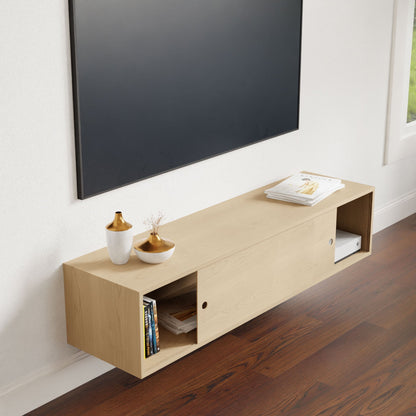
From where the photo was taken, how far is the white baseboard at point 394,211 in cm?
419

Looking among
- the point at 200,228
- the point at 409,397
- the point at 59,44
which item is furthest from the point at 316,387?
the point at 59,44

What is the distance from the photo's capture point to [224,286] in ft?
8.66

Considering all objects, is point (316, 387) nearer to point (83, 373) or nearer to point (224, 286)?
point (224, 286)

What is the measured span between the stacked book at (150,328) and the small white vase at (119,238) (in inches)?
7.1

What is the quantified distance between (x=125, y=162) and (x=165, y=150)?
210 millimetres

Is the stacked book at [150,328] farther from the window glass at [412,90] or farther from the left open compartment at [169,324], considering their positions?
the window glass at [412,90]

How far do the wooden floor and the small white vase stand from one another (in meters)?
0.55

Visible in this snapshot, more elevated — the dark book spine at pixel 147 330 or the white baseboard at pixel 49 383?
the dark book spine at pixel 147 330

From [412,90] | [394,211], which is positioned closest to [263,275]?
[394,211]

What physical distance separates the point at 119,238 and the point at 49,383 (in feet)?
1.98

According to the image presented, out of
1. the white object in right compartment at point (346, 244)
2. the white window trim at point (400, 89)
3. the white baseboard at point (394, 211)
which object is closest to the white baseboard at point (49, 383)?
the white object in right compartment at point (346, 244)

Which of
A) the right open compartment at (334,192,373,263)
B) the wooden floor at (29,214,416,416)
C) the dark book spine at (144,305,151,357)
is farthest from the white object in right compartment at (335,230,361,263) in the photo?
the dark book spine at (144,305,151,357)

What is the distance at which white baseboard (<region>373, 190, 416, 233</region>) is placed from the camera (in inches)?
165

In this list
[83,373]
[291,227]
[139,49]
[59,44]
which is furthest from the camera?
[291,227]
